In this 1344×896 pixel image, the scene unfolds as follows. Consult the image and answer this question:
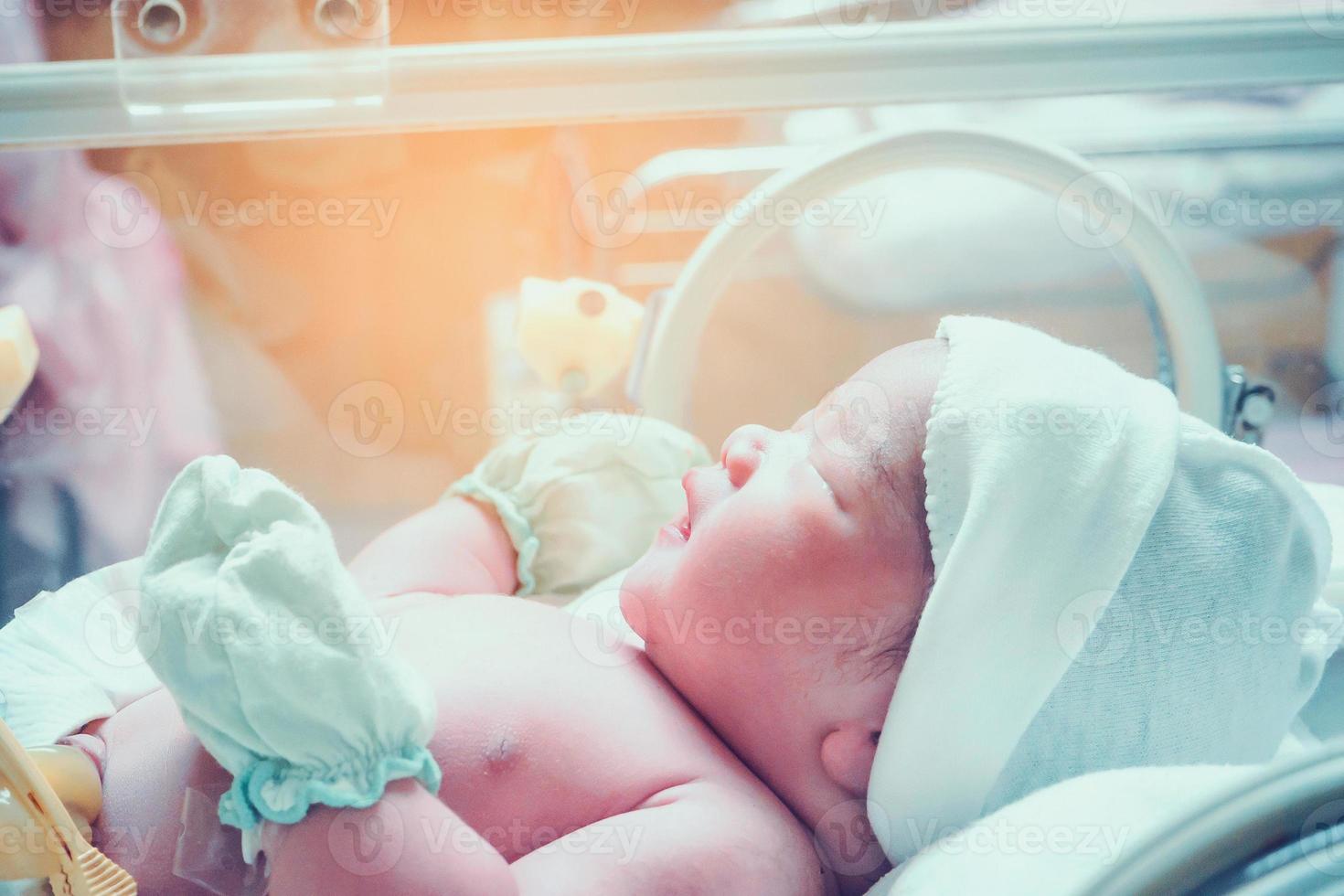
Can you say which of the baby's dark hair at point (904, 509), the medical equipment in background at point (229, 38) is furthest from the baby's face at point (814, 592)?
the medical equipment in background at point (229, 38)

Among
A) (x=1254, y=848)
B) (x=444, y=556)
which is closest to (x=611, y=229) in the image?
(x=444, y=556)

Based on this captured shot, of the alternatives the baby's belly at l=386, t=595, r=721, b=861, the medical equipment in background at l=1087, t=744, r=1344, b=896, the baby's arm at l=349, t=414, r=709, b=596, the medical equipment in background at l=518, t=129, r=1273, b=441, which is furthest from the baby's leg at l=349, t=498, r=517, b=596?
the medical equipment in background at l=1087, t=744, r=1344, b=896

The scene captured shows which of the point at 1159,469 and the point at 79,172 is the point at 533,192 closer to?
the point at 79,172

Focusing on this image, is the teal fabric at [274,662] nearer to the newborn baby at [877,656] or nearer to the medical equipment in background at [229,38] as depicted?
the newborn baby at [877,656]

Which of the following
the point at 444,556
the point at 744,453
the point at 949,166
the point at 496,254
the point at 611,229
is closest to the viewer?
the point at 744,453

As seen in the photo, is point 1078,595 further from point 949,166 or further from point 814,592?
point 949,166

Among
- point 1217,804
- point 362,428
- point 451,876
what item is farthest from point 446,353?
point 1217,804

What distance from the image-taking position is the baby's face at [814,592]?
0.73 metres

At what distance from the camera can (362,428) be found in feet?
5.21

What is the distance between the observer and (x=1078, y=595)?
2.27 ft

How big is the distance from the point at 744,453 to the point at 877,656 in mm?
183

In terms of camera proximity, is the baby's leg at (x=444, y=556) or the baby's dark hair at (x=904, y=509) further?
the baby's leg at (x=444, y=556)

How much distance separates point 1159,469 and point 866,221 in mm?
612

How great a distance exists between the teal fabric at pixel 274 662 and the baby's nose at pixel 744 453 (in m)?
0.30
